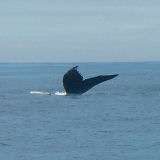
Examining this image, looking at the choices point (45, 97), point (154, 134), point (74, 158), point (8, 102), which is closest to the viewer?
point (74, 158)

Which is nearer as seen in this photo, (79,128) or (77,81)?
(79,128)

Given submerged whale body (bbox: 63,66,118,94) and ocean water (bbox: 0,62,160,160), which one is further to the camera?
submerged whale body (bbox: 63,66,118,94)

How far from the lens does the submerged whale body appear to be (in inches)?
3423

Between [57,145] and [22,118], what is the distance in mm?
17063

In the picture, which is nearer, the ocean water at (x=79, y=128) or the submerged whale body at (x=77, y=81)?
the ocean water at (x=79, y=128)

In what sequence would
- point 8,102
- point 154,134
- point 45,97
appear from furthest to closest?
point 45,97
point 8,102
point 154,134

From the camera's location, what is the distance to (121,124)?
61.2 metres

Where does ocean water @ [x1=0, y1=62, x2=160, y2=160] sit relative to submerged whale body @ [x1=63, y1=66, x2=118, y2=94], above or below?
below

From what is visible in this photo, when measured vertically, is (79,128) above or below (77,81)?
below

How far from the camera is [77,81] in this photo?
88.2 metres

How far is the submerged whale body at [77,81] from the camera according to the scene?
285ft

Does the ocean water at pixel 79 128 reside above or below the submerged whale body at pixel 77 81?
below

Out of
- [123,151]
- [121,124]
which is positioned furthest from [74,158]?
[121,124]

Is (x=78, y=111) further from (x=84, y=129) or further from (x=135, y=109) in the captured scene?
(x=84, y=129)
